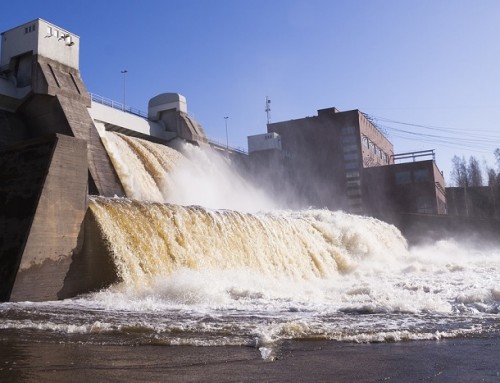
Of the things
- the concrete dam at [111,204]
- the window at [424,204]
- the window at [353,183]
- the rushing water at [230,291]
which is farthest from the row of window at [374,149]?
the rushing water at [230,291]

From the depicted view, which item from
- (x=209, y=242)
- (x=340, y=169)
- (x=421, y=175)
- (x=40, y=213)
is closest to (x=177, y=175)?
(x=209, y=242)

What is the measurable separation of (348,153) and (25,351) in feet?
122

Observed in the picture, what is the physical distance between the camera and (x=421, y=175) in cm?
3788

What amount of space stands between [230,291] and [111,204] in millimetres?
3636

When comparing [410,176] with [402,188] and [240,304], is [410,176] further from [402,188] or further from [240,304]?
[240,304]

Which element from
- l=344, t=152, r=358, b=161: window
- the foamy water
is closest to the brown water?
the foamy water

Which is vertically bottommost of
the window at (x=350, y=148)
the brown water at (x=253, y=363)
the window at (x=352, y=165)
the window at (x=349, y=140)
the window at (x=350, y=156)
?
the brown water at (x=253, y=363)

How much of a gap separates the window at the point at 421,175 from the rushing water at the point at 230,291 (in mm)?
19621

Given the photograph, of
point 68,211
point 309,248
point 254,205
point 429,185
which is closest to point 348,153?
point 429,185

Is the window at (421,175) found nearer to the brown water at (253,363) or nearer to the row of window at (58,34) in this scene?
the row of window at (58,34)

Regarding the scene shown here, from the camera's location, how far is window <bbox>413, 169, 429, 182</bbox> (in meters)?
37.6

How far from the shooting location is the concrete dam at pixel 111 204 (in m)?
9.52

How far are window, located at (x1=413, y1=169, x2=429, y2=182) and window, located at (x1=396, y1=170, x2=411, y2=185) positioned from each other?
474 millimetres

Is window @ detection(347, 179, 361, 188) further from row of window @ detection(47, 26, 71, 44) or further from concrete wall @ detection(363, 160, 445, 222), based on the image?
row of window @ detection(47, 26, 71, 44)
